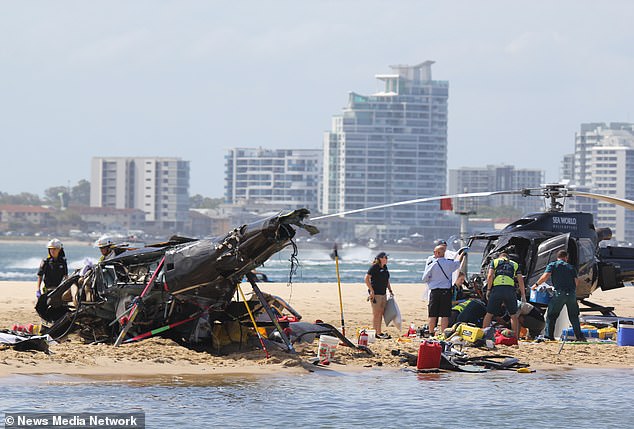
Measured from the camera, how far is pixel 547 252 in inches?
710

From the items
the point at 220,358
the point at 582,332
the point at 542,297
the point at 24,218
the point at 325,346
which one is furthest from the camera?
the point at 24,218

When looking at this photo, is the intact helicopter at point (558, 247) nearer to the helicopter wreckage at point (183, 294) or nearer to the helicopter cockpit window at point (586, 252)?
the helicopter cockpit window at point (586, 252)

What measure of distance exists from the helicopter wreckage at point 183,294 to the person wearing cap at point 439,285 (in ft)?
6.31

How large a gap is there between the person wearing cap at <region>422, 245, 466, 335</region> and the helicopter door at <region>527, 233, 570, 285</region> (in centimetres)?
195

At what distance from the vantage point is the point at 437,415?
38.8 ft

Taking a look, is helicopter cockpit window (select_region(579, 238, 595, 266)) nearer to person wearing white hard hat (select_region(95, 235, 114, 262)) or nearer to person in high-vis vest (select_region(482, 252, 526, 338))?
person in high-vis vest (select_region(482, 252, 526, 338))

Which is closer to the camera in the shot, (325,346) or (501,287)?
(325,346)

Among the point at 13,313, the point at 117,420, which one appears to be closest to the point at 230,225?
the point at 13,313

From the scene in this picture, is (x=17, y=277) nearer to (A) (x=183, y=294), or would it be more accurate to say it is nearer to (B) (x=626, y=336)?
(A) (x=183, y=294)

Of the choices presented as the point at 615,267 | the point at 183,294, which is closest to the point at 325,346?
the point at 183,294

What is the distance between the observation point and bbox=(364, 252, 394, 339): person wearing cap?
55.9 ft

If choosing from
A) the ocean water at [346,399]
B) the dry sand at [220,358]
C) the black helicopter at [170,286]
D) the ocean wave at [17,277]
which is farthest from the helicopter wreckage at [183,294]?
the ocean wave at [17,277]

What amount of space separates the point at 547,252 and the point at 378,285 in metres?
2.86

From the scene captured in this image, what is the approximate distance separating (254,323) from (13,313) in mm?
8798
